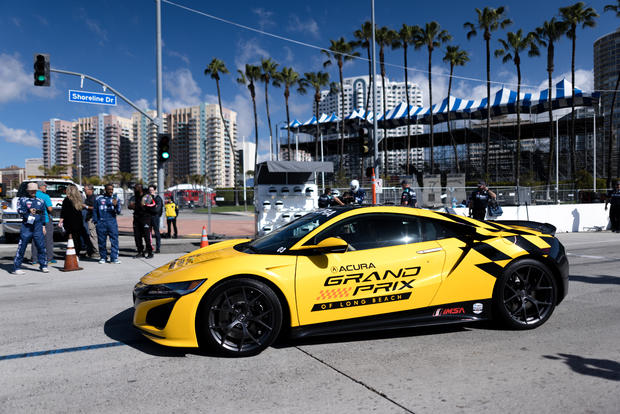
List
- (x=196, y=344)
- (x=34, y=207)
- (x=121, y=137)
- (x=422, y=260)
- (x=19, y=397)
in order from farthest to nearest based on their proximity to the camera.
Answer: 1. (x=121, y=137)
2. (x=34, y=207)
3. (x=422, y=260)
4. (x=196, y=344)
5. (x=19, y=397)

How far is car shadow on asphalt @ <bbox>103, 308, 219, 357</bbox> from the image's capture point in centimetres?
402

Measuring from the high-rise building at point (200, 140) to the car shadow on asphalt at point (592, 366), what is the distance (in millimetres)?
144971

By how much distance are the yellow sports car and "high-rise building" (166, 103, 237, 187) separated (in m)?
144

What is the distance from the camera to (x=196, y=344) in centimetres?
378

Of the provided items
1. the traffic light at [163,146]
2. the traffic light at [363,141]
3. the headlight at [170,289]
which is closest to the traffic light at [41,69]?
the traffic light at [163,146]

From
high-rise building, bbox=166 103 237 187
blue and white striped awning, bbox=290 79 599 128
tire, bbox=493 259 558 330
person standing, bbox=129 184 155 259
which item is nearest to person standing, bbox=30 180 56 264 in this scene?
A: person standing, bbox=129 184 155 259

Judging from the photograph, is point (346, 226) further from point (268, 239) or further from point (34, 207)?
point (34, 207)

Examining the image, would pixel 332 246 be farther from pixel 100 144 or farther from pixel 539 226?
pixel 100 144

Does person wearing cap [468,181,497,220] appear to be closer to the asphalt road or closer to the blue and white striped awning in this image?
the asphalt road

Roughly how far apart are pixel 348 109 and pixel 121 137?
257 feet

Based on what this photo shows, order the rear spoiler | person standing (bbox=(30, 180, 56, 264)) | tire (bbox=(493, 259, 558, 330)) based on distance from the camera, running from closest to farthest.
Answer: tire (bbox=(493, 259, 558, 330))
the rear spoiler
person standing (bbox=(30, 180, 56, 264))

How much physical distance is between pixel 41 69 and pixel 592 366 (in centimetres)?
1700

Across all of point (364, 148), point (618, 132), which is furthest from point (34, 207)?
point (618, 132)

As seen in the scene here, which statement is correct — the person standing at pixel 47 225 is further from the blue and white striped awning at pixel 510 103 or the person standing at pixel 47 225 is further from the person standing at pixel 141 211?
the blue and white striped awning at pixel 510 103
